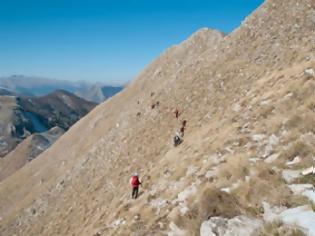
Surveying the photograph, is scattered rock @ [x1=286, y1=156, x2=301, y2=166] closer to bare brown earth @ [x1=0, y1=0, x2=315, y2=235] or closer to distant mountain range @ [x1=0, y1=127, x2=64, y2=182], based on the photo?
bare brown earth @ [x1=0, y1=0, x2=315, y2=235]

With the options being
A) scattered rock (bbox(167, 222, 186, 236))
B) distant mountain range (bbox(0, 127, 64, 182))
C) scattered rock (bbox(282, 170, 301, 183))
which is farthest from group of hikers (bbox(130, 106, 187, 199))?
distant mountain range (bbox(0, 127, 64, 182))

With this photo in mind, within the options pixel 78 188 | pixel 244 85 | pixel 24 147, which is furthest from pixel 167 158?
pixel 24 147

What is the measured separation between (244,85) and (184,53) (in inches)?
1403

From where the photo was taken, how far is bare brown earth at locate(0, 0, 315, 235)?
15.3m

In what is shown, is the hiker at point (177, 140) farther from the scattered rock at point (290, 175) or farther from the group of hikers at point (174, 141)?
the scattered rock at point (290, 175)

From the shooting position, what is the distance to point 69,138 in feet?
265

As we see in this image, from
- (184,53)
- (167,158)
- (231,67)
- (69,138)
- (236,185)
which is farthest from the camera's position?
(69,138)

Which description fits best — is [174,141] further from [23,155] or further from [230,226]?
[23,155]

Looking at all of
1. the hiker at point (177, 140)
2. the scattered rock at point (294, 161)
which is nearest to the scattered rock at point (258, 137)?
the scattered rock at point (294, 161)

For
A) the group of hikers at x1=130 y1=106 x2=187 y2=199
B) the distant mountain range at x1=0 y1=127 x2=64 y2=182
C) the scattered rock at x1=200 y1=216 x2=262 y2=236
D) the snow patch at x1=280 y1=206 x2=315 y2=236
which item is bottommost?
the distant mountain range at x1=0 y1=127 x2=64 y2=182

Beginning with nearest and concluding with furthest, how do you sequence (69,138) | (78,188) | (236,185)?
(236,185)
(78,188)
(69,138)

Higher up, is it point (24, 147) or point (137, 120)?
point (137, 120)

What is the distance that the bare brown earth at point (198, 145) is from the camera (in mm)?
15320

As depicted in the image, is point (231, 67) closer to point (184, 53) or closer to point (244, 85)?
point (244, 85)
